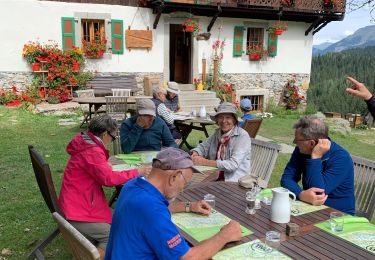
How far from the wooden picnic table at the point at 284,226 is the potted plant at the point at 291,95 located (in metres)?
13.3

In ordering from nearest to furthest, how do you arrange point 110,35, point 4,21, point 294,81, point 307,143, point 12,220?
point 307,143
point 12,220
point 4,21
point 110,35
point 294,81

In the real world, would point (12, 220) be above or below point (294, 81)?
below

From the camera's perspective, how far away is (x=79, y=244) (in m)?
1.70

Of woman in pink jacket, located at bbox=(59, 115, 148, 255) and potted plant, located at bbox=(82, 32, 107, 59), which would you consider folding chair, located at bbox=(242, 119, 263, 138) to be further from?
potted plant, located at bbox=(82, 32, 107, 59)

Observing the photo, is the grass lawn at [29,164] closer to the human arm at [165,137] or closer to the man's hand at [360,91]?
the human arm at [165,137]

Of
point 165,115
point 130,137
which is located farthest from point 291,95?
point 130,137

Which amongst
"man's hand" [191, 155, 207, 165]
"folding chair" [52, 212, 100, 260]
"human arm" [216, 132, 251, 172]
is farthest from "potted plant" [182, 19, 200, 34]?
"folding chair" [52, 212, 100, 260]

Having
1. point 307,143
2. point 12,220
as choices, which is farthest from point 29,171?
point 307,143

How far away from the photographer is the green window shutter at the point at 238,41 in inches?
572

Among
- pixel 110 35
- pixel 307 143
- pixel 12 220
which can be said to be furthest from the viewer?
pixel 110 35

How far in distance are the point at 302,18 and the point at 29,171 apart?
13048 millimetres

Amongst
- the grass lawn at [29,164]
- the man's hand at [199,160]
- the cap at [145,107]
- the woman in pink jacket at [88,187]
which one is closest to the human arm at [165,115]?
the grass lawn at [29,164]

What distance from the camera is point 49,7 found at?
38.5 ft

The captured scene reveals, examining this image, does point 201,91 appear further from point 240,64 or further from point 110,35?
point 110,35
